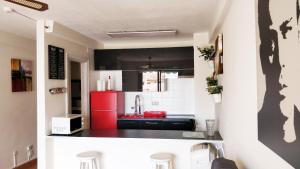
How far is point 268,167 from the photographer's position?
4.32ft

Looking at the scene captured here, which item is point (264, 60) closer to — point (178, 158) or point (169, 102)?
point (178, 158)

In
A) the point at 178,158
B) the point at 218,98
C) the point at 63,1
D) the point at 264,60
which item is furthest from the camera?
the point at 178,158

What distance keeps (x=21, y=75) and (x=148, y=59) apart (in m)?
2.47

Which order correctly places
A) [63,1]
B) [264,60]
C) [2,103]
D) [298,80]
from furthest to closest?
[2,103] < [63,1] < [264,60] < [298,80]

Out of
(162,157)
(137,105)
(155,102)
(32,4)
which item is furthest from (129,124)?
(32,4)

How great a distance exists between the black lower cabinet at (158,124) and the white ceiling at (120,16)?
1686 millimetres

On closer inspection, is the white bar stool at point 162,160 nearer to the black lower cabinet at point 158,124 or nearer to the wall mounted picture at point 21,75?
the black lower cabinet at point 158,124

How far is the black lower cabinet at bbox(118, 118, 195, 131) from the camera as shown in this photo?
15.1ft

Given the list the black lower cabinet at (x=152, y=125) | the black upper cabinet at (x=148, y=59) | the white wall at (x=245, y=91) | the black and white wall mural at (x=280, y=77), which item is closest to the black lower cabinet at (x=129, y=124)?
the black lower cabinet at (x=152, y=125)

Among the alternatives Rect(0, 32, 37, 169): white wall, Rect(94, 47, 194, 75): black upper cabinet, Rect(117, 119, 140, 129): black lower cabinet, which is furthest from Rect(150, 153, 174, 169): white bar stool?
Answer: Rect(0, 32, 37, 169): white wall

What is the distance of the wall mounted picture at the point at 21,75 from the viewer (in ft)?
14.6

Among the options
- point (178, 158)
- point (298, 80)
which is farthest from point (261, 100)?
point (178, 158)

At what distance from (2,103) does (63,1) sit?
246 cm

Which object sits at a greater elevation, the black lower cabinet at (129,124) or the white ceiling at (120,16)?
the white ceiling at (120,16)
